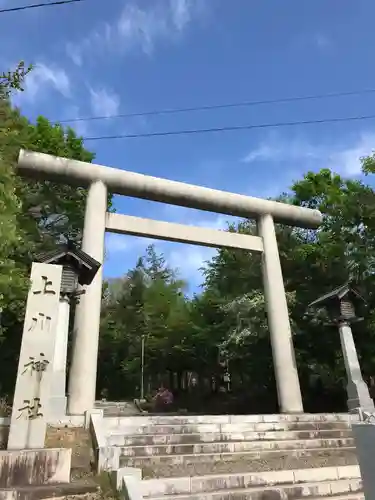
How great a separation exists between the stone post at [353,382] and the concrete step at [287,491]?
3.96 metres

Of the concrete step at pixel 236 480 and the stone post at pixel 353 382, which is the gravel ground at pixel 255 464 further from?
the stone post at pixel 353 382

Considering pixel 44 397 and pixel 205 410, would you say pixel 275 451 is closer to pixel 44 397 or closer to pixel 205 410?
pixel 44 397

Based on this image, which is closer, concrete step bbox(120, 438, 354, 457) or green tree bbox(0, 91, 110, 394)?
concrete step bbox(120, 438, 354, 457)

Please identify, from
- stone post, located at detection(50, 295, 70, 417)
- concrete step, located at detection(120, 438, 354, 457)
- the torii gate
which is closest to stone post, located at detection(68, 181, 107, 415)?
the torii gate

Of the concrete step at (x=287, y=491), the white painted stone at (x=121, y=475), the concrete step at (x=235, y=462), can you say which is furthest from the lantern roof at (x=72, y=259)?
the concrete step at (x=287, y=491)

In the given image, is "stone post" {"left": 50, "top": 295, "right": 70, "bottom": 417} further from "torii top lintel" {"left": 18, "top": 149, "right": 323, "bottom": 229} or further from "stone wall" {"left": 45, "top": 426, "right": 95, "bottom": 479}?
"torii top lintel" {"left": 18, "top": 149, "right": 323, "bottom": 229}

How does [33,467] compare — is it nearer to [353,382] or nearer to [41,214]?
[353,382]

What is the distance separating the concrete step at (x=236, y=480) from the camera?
4691mm

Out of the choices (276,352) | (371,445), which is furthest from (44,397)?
(276,352)

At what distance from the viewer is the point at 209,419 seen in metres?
7.44

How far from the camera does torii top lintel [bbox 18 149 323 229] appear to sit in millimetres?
10016

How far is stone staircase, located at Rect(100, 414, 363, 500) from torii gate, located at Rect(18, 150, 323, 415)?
6.12 feet

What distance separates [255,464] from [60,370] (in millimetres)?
3668

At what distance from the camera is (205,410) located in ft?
57.3
